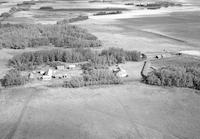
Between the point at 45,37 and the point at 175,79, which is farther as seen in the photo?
the point at 45,37

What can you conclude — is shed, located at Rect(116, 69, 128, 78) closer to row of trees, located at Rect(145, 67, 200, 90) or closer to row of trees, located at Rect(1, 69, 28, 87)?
row of trees, located at Rect(145, 67, 200, 90)

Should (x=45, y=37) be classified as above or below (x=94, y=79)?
above

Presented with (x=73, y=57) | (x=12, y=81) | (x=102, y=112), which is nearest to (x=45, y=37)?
(x=73, y=57)

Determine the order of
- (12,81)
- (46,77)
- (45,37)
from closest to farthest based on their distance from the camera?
1. (12,81)
2. (46,77)
3. (45,37)

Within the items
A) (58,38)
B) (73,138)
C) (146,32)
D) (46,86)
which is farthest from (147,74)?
(146,32)

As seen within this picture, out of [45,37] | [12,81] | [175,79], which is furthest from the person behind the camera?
[45,37]

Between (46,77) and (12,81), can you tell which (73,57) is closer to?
(46,77)

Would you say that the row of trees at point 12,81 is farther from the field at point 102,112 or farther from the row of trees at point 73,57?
the row of trees at point 73,57

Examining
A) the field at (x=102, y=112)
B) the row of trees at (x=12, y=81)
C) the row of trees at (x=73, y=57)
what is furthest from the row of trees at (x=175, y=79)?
the row of trees at (x=12, y=81)
